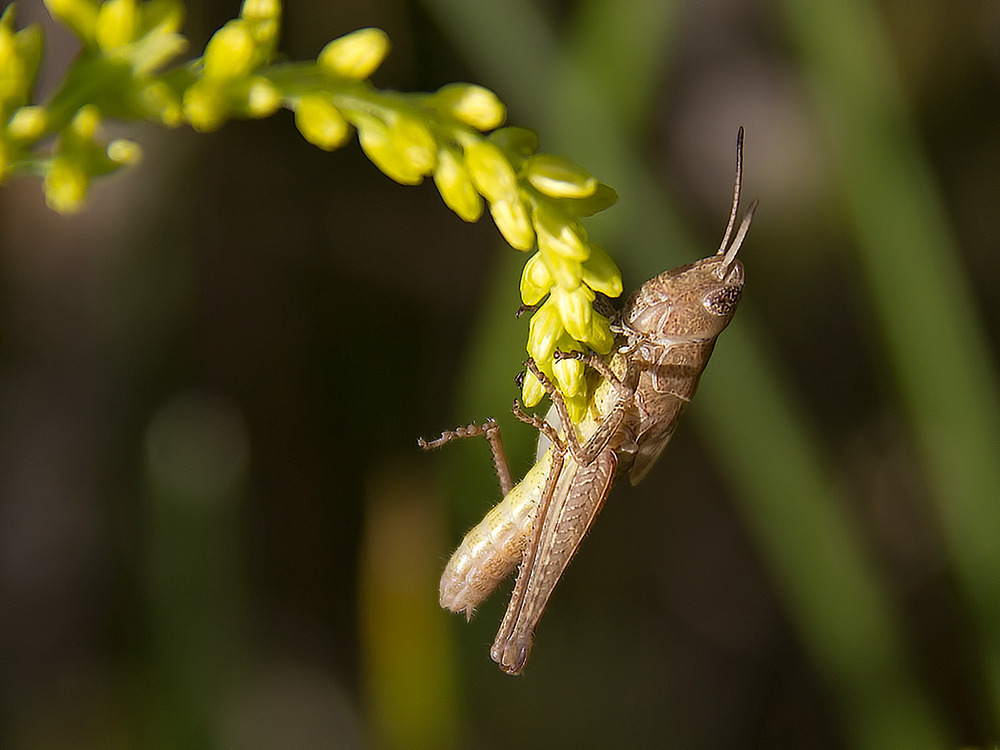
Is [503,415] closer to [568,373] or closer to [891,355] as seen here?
[568,373]

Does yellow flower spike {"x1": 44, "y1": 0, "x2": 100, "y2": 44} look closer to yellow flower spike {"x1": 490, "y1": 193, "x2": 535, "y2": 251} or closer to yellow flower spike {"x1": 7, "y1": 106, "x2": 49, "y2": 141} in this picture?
yellow flower spike {"x1": 7, "y1": 106, "x2": 49, "y2": 141}

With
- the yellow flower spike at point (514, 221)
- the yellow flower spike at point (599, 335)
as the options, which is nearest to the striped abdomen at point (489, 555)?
the yellow flower spike at point (599, 335)

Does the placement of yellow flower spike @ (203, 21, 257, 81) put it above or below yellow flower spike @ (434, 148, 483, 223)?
above

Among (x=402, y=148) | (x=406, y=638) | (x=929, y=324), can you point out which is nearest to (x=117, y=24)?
(x=402, y=148)

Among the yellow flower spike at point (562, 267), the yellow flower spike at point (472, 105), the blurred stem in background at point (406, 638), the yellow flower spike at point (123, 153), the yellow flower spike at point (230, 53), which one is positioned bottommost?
the blurred stem in background at point (406, 638)

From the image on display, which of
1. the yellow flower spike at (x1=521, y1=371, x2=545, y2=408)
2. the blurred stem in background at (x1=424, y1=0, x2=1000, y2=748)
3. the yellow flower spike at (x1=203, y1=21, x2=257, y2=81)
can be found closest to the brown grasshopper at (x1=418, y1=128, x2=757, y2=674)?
the yellow flower spike at (x1=521, y1=371, x2=545, y2=408)

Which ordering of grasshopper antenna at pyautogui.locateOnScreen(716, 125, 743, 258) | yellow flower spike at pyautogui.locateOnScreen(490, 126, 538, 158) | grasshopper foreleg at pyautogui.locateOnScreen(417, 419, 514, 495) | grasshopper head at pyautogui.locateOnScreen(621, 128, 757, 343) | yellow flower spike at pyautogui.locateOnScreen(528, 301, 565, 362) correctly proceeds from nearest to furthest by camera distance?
yellow flower spike at pyautogui.locateOnScreen(490, 126, 538, 158) < yellow flower spike at pyautogui.locateOnScreen(528, 301, 565, 362) < grasshopper antenna at pyautogui.locateOnScreen(716, 125, 743, 258) < grasshopper head at pyautogui.locateOnScreen(621, 128, 757, 343) < grasshopper foreleg at pyautogui.locateOnScreen(417, 419, 514, 495)

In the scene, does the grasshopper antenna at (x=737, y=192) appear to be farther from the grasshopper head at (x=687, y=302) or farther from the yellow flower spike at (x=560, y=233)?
the yellow flower spike at (x=560, y=233)
